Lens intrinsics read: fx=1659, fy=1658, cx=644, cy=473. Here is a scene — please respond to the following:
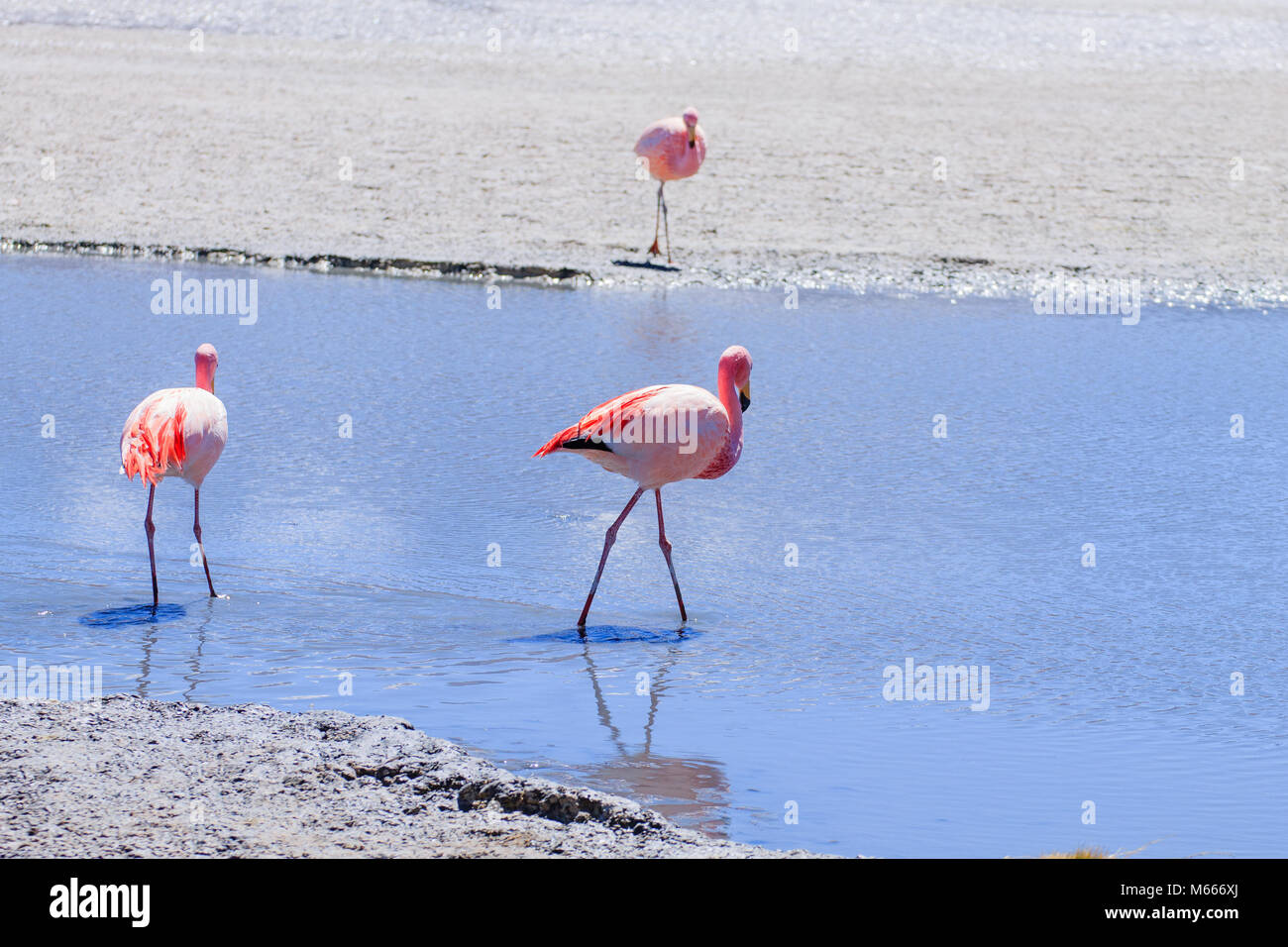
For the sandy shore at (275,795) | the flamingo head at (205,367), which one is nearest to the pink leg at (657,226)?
the flamingo head at (205,367)

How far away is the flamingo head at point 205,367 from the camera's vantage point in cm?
688

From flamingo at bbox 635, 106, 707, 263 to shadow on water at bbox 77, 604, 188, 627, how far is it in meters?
8.03

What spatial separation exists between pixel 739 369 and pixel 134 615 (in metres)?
2.43

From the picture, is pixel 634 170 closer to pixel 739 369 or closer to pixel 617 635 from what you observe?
pixel 739 369

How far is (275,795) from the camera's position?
14.1 ft

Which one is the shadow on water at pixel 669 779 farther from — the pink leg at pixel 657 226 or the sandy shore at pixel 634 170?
the pink leg at pixel 657 226

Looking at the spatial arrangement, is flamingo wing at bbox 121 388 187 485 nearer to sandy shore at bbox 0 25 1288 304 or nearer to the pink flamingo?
the pink flamingo

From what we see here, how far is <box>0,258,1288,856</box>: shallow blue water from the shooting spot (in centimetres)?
488

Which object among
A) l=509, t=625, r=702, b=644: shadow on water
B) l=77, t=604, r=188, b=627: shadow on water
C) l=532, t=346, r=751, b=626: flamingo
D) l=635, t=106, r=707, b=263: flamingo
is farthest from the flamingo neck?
l=635, t=106, r=707, b=263: flamingo

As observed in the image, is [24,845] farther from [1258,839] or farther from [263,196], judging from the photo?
[263,196]

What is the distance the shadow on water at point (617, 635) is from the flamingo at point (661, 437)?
55 mm

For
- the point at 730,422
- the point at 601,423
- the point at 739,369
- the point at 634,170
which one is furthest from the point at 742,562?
the point at 634,170

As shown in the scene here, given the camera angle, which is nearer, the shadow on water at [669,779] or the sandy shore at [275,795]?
the sandy shore at [275,795]

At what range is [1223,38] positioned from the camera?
2298 cm
